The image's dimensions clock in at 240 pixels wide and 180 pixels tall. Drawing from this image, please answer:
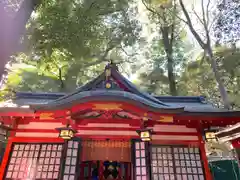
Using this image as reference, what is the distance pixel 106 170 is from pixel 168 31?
14.6 meters

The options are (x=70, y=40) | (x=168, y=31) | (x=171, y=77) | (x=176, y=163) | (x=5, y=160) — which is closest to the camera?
(x=5, y=160)

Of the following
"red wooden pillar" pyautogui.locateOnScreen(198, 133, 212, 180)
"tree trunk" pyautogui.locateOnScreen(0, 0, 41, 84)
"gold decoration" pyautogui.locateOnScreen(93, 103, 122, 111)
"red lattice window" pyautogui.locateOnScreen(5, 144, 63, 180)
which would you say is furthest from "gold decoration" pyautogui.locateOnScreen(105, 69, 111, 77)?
"red wooden pillar" pyautogui.locateOnScreen(198, 133, 212, 180)

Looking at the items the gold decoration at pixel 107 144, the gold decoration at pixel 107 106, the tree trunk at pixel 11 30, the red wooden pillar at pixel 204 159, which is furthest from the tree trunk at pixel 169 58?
the tree trunk at pixel 11 30

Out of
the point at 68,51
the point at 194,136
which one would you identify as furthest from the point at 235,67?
the point at 68,51

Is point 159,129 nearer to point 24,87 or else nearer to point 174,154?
point 174,154

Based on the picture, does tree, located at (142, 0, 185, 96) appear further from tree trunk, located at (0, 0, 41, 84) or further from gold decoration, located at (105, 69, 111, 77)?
tree trunk, located at (0, 0, 41, 84)

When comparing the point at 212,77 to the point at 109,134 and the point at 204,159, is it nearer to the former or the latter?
the point at 204,159

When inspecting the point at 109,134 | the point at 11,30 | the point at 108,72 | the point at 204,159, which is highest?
the point at 11,30

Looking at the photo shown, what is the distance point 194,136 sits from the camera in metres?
7.47

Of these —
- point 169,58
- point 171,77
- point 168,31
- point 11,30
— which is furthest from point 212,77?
point 11,30

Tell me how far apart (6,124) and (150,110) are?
5.28 metres

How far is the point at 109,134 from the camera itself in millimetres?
7227

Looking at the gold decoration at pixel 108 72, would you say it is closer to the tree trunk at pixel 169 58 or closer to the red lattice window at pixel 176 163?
the red lattice window at pixel 176 163

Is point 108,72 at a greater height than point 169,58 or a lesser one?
lesser
